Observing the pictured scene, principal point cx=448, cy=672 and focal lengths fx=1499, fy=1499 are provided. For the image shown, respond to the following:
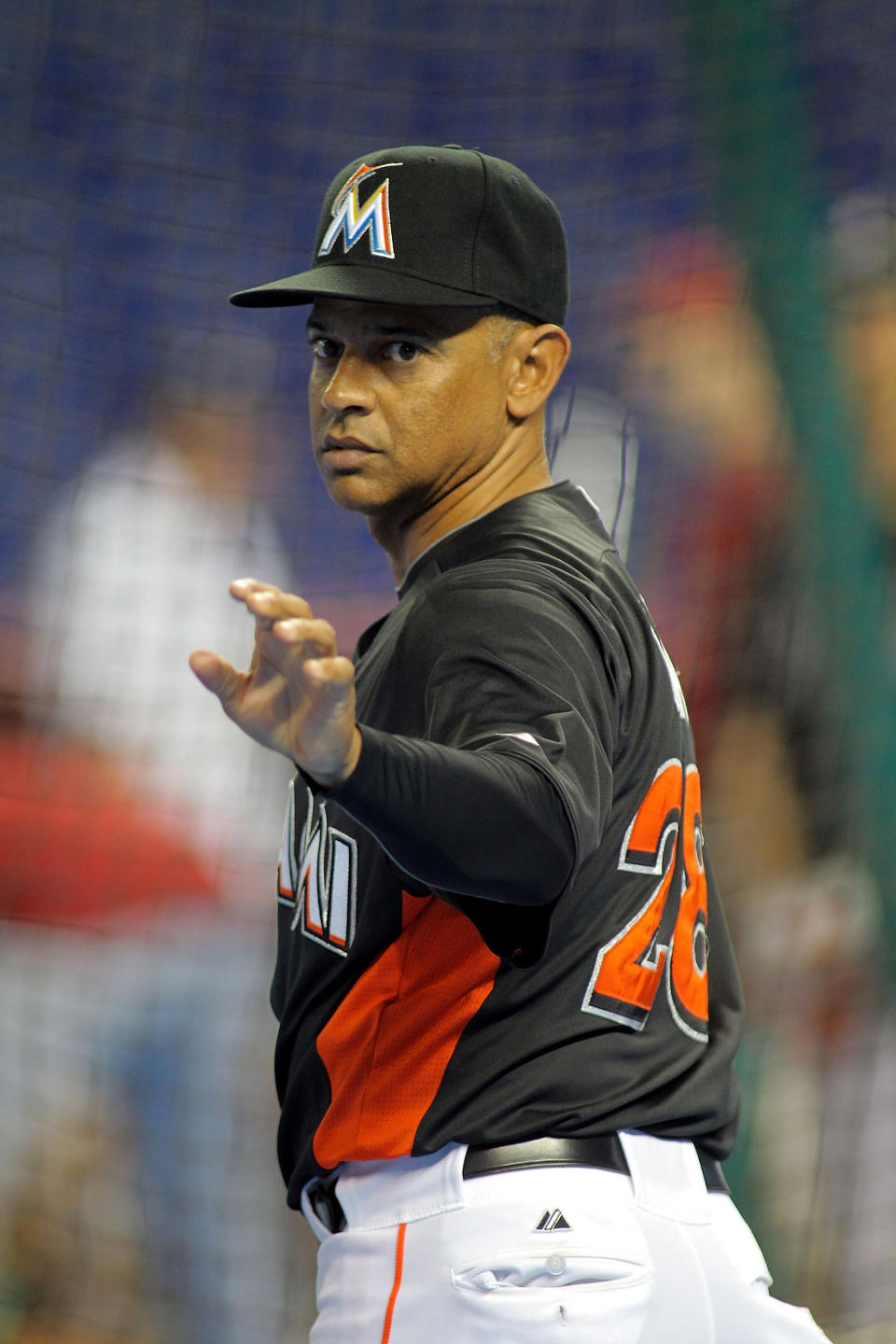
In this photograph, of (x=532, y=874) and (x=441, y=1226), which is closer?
(x=532, y=874)

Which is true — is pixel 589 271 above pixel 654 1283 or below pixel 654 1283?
above

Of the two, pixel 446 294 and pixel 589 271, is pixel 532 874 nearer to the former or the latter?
pixel 446 294

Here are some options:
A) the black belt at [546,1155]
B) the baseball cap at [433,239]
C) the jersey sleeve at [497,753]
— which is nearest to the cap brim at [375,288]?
the baseball cap at [433,239]

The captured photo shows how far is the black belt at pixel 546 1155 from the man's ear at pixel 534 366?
58 centimetres

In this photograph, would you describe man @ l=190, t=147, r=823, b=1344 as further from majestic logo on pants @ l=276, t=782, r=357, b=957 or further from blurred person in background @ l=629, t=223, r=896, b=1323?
blurred person in background @ l=629, t=223, r=896, b=1323

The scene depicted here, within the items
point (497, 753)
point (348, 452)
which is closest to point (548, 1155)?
point (497, 753)

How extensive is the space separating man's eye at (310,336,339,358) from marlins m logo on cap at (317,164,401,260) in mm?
69

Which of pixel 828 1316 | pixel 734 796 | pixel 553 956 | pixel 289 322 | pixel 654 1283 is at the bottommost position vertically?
pixel 828 1316

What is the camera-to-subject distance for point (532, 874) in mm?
873

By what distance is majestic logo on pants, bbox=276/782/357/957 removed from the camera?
44.7 inches

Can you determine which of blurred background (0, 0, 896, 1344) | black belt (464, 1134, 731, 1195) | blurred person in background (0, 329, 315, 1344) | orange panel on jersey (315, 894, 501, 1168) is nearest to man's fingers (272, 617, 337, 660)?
orange panel on jersey (315, 894, 501, 1168)

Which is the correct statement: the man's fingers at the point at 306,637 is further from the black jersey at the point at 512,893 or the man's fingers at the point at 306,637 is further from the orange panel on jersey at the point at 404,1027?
the orange panel on jersey at the point at 404,1027

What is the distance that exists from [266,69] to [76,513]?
80 centimetres

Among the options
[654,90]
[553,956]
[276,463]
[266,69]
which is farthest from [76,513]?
[553,956]
